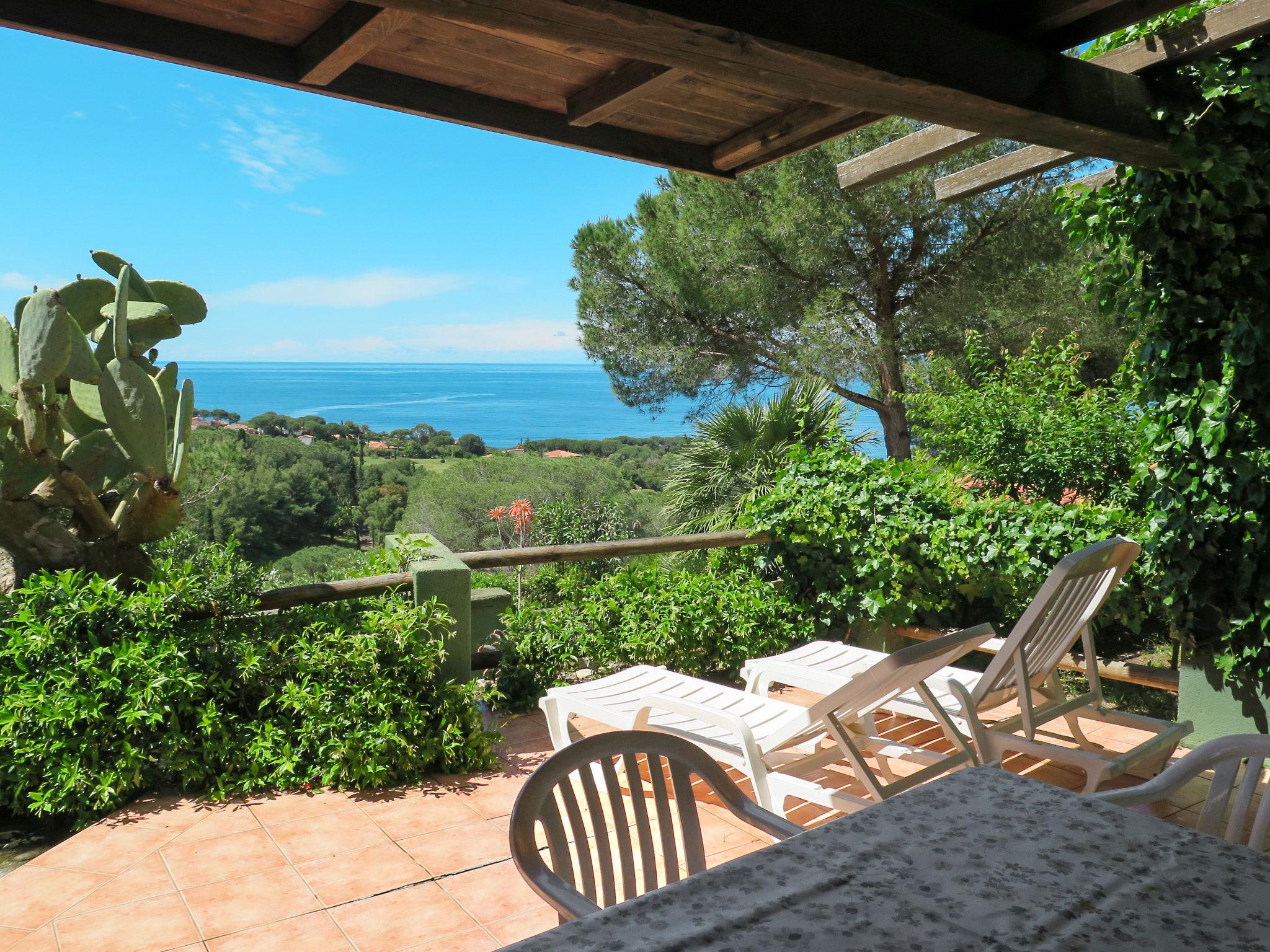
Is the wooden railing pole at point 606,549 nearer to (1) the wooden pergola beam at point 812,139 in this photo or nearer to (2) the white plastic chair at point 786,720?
(2) the white plastic chair at point 786,720

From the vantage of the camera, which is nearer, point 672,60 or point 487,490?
point 672,60

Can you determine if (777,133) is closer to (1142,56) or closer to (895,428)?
(1142,56)

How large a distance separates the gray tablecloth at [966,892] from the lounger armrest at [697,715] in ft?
4.51

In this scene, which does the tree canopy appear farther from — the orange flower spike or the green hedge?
the green hedge

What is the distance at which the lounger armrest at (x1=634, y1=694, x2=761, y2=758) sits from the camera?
275 cm

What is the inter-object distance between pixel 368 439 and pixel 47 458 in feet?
74.0

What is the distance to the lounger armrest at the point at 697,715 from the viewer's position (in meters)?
2.75

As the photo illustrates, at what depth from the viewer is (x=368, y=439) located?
2508cm

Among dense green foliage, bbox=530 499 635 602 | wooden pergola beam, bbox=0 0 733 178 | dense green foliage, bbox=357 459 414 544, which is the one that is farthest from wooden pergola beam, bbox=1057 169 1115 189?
dense green foliage, bbox=357 459 414 544

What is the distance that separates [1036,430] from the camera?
20.4 ft

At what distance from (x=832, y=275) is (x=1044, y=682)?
928 centimetres

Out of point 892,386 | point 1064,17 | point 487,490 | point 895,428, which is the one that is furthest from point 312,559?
point 1064,17

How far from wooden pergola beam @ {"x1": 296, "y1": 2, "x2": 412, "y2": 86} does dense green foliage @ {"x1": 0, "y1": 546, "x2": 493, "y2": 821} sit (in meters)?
1.91

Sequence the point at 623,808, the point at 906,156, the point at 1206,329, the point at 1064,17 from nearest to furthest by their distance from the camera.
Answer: the point at 623,808 → the point at 1064,17 → the point at 906,156 → the point at 1206,329
